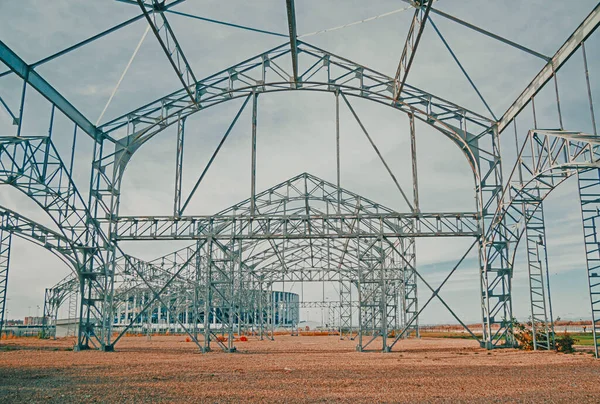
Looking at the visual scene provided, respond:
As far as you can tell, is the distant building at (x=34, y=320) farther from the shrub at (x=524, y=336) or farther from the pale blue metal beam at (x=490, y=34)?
the pale blue metal beam at (x=490, y=34)

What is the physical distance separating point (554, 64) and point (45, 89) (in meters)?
17.7

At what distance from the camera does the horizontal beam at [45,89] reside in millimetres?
17344

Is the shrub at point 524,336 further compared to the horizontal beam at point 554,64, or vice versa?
the shrub at point 524,336

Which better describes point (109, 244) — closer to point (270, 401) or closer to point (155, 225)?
point (155, 225)

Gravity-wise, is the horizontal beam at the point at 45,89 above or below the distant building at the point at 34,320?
above

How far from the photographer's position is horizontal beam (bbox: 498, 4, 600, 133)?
1519cm

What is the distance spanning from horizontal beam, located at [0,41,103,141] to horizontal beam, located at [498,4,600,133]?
16961 millimetres

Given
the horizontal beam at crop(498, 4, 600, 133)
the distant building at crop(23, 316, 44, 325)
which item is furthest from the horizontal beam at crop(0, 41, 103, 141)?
the distant building at crop(23, 316, 44, 325)

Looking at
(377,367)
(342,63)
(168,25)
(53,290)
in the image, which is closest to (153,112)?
(168,25)

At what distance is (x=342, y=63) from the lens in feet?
77.5

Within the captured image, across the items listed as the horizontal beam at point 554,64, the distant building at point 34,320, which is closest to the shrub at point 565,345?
the horizontal beam at point 554,64

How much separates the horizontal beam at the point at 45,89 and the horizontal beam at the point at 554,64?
17.0 m

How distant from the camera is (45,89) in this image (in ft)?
67.0

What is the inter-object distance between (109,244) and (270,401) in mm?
17294
